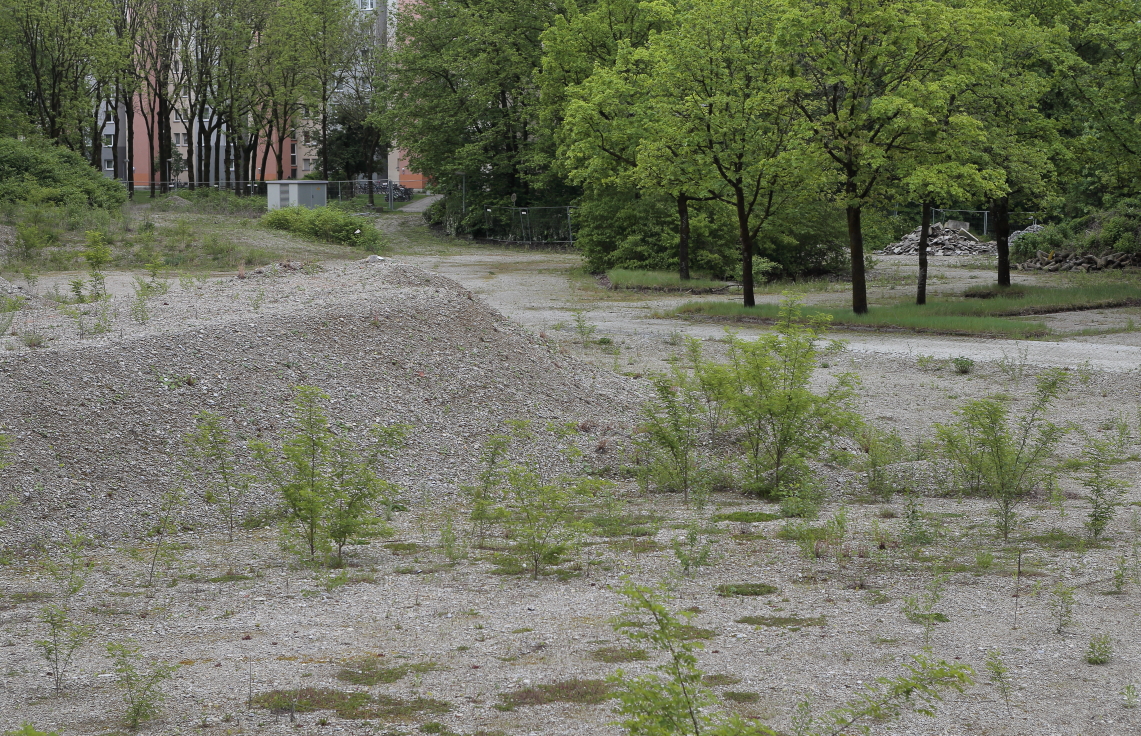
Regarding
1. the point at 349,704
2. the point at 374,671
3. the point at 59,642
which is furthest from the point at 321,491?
the point at 349,704

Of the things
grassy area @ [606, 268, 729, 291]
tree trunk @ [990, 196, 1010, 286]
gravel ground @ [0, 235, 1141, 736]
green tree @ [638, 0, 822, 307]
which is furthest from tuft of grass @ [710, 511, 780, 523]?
grassy area @ [606, 268, 729, 291]

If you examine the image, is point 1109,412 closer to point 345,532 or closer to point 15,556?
point 345,532

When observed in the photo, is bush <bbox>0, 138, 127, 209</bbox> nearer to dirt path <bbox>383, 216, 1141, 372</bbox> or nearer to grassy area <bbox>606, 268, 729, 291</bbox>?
dirt path <bbox>383, 216, 1141, 372</bbox>

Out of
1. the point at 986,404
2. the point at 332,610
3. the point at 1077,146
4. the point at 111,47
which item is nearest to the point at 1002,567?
the point at 986,404

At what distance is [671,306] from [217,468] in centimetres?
1986

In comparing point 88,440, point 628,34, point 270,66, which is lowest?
point 88,440

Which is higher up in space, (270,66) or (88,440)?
(270,66)

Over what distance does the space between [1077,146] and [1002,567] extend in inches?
921

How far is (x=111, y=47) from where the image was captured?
48.2 m

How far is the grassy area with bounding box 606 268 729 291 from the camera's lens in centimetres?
3312

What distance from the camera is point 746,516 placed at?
945 cm

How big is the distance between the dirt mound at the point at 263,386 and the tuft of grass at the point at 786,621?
14.3 feet

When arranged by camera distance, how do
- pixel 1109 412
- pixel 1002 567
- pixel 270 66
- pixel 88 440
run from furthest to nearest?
pixel 270 66
pixel 1109 412
pixel 88 440
pixel 1002 567

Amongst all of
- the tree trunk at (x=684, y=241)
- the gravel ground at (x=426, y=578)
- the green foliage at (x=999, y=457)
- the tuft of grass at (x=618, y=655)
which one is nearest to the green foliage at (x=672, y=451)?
the gravel ground at (x=426, y=578)
